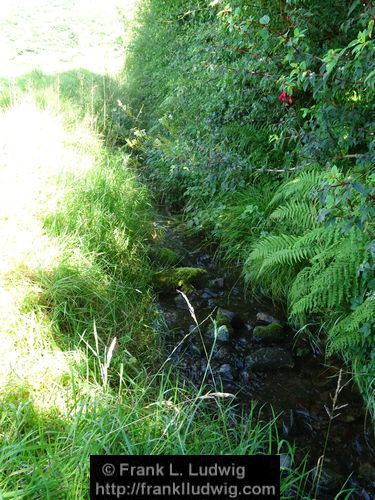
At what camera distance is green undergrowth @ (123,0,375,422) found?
2.35 m

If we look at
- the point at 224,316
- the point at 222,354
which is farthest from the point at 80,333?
the point at 224,316

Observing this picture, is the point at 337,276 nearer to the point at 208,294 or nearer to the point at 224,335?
the point at 224,335

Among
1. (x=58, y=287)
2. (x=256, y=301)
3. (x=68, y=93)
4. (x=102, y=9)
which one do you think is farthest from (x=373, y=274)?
(x=102, y=9)

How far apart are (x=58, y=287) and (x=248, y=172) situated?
1.99m

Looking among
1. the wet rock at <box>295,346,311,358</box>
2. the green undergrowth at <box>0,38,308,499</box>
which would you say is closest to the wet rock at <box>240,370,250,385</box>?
the green undergrowth at <box>0,38,308,499</box>

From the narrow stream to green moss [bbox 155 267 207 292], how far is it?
7cm

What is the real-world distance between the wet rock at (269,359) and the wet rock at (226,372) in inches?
5.0

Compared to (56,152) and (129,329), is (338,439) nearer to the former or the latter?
(129,329)

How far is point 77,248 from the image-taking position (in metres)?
3.05

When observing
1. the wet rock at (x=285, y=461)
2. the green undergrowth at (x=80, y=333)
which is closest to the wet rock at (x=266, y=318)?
the green undergrowth at (x=80, y=333)

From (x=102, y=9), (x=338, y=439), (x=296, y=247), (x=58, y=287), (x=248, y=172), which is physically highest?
(x=102, y=9)

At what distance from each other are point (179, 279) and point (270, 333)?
90 centimetres

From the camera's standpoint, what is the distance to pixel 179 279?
3.46 m

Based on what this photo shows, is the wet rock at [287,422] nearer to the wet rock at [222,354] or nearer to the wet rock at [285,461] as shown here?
the wet rock at [285,461]
